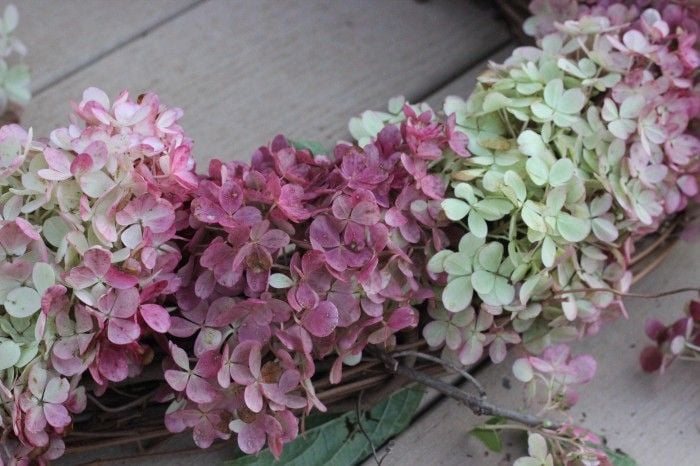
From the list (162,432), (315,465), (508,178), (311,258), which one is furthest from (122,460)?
(508,178)

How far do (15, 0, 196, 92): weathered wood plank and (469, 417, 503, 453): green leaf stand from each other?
60 cm

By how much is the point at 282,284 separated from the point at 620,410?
40 centimetres

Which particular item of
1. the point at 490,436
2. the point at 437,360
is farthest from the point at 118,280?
the point at 490,436

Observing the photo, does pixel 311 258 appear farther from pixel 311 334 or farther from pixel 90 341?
pixel 90 341

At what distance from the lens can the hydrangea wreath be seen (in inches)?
26.4

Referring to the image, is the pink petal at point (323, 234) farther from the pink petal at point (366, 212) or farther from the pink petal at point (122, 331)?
the pink petal at point (122, 331)

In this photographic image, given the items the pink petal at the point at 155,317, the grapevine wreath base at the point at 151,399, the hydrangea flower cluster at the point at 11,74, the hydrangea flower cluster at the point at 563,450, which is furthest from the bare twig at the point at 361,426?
the hydrangea flower cluster at the point at 11,74

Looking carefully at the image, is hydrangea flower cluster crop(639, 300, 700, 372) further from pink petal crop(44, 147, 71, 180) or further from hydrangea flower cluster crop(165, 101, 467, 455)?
pink petal crop(44, 147, 71, 180)

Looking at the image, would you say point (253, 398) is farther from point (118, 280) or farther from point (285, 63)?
point (285, 63)

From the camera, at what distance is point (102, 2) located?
3.64 feet

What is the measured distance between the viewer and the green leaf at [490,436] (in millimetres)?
849

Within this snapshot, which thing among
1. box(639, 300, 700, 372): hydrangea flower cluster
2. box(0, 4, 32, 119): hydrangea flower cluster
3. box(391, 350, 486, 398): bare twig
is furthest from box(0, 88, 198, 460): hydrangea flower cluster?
box(639, 300, 700, 372): hydrangea flower cluster

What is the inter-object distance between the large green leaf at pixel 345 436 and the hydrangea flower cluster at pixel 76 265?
183mm

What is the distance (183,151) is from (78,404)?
0.68 feet
